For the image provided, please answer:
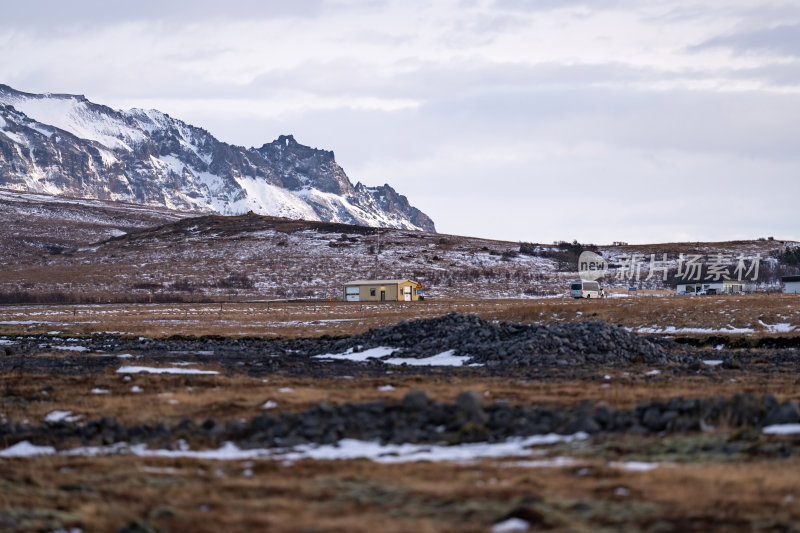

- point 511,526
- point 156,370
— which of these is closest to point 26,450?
point 511,526

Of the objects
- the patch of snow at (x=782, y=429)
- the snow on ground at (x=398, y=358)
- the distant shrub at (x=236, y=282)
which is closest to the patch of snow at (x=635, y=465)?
the patch of snow at (x=782, y=429)

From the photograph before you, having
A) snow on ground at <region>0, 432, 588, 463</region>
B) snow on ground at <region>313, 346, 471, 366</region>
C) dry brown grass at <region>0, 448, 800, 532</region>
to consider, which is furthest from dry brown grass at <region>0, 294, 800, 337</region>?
dry brown grass at <region>0, 448, 800, 532</region>

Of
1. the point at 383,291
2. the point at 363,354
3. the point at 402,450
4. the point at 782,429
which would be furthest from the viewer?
the point at 383,291

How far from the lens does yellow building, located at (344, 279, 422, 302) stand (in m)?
98.3

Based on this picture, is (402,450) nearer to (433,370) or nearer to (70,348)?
(433,370)

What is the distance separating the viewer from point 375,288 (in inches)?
3920

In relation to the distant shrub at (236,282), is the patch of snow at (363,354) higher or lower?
higher

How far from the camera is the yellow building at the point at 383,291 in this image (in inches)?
3871

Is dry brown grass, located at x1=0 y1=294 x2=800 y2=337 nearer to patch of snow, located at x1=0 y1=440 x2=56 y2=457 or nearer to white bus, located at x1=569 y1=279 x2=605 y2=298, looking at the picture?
white bus, located at x1=569 y1=279 x2=605 y2=298

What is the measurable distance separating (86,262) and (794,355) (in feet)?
445

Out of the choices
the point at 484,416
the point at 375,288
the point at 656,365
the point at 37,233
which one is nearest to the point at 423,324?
the point at 656,365

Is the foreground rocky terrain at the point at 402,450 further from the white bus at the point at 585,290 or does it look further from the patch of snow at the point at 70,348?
the white bus at the point at 585,290

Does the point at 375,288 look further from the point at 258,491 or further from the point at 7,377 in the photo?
the point at 258,491

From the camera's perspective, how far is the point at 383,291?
324ft
